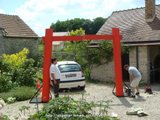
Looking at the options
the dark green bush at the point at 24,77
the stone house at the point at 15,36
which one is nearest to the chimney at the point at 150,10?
the dark green bush at the point at 24,77

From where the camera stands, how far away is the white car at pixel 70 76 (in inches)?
740

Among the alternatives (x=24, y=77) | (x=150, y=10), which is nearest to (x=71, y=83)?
(x=24, y=77)

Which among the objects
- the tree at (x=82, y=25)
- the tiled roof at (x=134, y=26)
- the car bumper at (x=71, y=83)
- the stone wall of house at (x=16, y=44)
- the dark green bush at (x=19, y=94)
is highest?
the tree at (x=82, y=25)

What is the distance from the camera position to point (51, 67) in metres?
15.9

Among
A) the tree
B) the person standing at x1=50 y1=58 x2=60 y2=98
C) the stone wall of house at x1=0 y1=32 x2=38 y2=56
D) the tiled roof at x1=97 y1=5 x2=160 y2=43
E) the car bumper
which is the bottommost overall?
the car bumper

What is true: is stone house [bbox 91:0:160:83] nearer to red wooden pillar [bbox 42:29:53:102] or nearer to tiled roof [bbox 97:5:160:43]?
tiled roof [bbox 97:5:160:43]

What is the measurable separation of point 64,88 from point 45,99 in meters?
3.11

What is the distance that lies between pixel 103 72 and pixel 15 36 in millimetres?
15039

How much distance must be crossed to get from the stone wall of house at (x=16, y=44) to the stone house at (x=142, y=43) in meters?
12.4

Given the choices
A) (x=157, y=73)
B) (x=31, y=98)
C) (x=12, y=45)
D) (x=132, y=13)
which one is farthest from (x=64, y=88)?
(x=12, y=45)

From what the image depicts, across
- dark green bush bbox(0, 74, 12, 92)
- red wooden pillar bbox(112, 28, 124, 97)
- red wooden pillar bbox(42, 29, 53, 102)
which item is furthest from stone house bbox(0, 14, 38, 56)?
red wooden pillar bbox(112, 28, 124, 97)

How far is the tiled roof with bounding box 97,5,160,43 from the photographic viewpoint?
23364mm

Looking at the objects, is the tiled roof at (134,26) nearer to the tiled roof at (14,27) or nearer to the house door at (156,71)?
the house door at (156,71)

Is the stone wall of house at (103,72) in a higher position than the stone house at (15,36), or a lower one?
lower
